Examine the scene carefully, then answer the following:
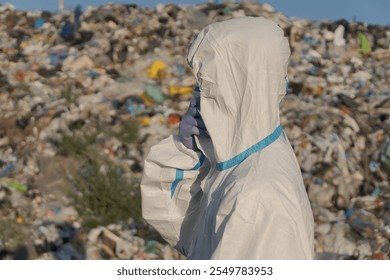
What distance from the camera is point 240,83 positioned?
1.92m

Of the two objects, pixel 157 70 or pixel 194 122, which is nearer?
pixel 194 122

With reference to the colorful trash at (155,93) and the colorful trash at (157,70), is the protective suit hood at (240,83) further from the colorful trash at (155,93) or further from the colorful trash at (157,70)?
the colorful trash at (157,70)

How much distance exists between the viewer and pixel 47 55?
30.2 ft

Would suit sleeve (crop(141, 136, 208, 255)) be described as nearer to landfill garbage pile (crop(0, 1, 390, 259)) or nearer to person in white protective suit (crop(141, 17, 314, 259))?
person in white protective suit (crop(141, 17, 314, 259))

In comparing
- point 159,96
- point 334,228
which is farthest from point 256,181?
point 159,96

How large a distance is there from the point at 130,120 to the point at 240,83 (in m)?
5.64

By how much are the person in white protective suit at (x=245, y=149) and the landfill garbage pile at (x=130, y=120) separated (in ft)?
12.9

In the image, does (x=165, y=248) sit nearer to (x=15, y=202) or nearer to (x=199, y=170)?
(x=15, y=202)

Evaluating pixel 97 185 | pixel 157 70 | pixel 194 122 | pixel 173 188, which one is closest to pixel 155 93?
pixel 157 70

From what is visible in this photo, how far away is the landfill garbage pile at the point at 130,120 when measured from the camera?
614cm

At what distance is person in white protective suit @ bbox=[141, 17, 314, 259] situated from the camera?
1778mm

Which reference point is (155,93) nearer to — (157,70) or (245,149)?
(157,70)

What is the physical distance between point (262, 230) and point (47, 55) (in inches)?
308

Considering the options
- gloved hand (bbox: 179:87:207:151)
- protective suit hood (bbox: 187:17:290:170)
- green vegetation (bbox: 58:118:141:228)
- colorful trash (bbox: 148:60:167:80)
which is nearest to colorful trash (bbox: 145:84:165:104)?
colorful trash (bbox: 148:60:167:80)
